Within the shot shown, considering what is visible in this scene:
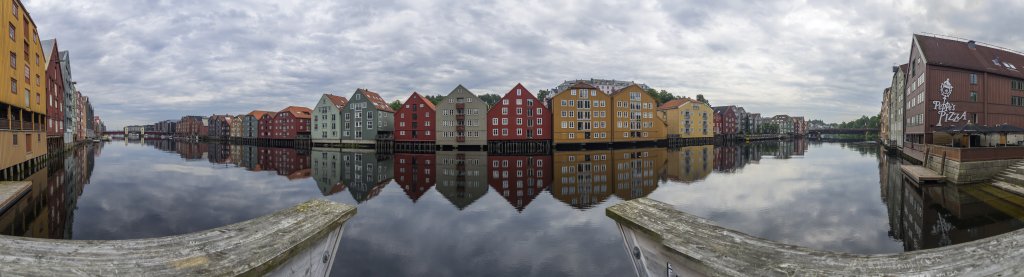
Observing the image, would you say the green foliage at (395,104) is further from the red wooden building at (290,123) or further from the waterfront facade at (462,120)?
the waterfront facade at (462,120)

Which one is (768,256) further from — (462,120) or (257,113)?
(257,113)

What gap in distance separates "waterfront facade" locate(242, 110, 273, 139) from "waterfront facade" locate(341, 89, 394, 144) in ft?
136

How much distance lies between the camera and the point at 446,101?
2557 inches

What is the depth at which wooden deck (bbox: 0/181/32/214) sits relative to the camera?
14.9 m

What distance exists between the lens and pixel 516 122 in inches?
2488

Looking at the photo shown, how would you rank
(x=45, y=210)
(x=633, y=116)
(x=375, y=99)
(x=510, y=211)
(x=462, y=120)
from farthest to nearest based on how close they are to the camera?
(x=375, y=99) < (x=633, y=116) < (x=462, y=120) < (x=510, y=211) < (x=45, y=210)

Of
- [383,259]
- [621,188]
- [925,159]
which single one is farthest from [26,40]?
[925,159]

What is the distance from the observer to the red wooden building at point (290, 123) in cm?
9356

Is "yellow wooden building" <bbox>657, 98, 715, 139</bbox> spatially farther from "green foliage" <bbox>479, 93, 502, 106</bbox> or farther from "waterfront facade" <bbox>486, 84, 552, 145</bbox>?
"green foliage" <bbox>479, 93, 502, 106</bbox>

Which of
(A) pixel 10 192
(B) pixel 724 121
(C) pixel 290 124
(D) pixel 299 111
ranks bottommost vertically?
(A) pixel 10 192

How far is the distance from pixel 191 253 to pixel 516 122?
189 feet

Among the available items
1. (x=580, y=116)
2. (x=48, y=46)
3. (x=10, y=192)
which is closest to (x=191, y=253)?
(x=10, y=192)

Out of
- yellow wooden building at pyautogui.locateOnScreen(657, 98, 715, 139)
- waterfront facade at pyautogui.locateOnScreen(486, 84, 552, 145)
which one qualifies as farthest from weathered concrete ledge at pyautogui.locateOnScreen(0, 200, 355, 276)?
yellow wooden building at pyautogui.locateOnScreen(657, 98, 715, 139)

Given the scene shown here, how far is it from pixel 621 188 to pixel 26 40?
40206 millimetres
